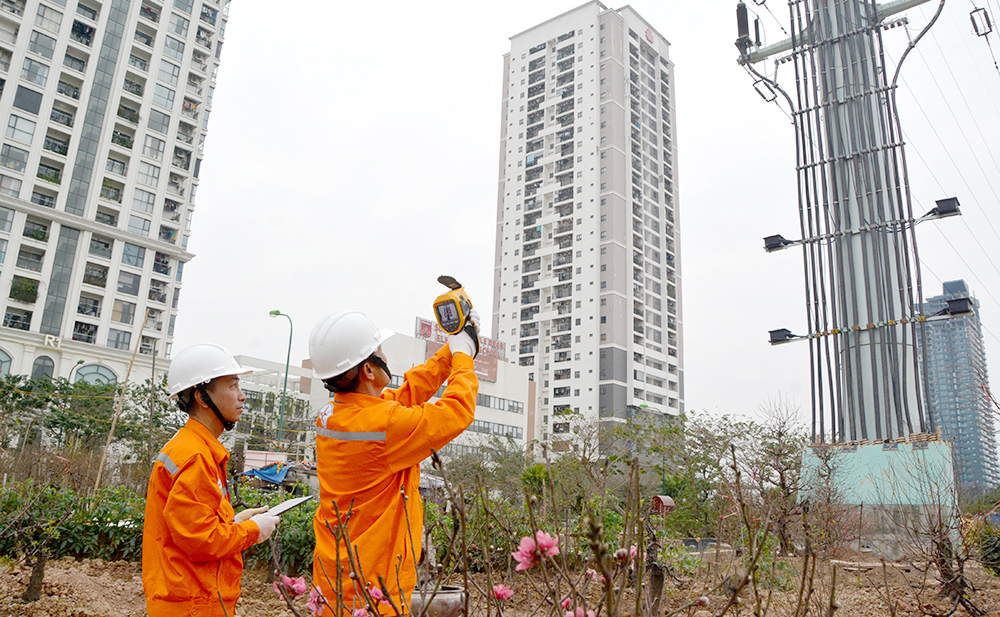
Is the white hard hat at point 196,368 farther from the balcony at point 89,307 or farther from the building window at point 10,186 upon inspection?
the building window at point 10,186

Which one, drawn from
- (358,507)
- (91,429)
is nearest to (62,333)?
(91,429)

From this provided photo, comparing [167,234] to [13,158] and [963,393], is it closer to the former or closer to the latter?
[13,158]

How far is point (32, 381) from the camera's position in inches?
1076

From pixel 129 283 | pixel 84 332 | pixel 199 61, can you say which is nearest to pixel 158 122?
pixel 199 61

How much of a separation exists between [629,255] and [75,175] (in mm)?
41812

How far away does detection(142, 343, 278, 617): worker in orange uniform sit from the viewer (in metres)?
2.36

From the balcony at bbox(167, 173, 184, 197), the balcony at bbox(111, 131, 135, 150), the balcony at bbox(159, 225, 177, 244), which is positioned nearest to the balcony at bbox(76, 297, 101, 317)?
the balcony at bbox(159, 225, 177, 244)

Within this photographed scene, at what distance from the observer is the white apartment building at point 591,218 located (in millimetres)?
56938

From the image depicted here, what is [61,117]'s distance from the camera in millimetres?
38125

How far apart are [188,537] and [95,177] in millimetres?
43066

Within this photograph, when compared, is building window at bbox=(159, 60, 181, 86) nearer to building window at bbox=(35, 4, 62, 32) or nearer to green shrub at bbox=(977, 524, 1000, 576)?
building window at bbox=(35, 4, 62, 32)

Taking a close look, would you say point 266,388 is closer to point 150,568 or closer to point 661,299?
point 661,299

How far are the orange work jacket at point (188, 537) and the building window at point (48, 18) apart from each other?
4659cm

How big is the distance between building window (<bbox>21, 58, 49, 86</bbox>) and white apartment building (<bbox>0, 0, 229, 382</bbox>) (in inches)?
2.5
